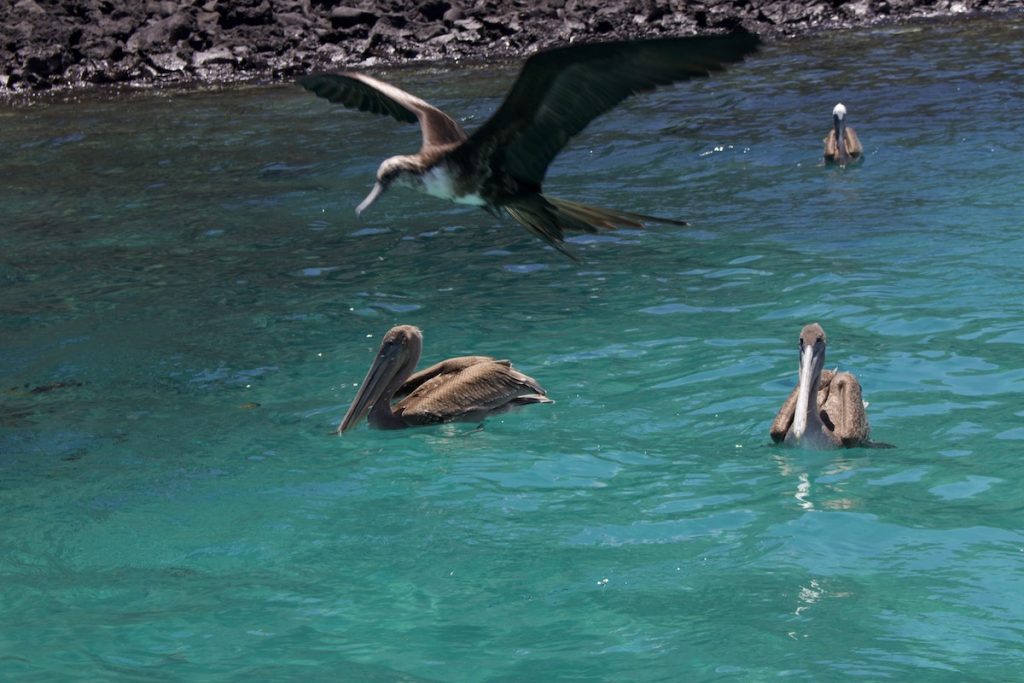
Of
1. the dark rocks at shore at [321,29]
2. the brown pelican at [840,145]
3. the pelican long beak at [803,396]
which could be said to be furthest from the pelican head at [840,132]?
the dark rocks at shore at [321,29]

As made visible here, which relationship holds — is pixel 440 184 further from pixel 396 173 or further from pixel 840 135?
pixel 840 135

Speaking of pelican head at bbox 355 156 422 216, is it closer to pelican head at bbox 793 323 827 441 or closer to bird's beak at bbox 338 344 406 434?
bird's beak at bbox 338 344 406 434

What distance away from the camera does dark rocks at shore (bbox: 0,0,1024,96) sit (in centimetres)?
2468

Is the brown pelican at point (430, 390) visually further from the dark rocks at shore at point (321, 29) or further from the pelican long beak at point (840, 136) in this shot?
the dark rocks at shore at point (321, 29)

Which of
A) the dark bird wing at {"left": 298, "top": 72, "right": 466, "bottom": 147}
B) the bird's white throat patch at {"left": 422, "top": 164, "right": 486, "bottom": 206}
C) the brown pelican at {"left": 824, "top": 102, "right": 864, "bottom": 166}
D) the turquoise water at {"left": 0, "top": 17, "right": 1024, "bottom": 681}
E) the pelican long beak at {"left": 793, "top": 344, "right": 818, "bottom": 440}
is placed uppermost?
the dark bird wing at {"left": 298, "top": 72, "right": 466, "bottom": 147}

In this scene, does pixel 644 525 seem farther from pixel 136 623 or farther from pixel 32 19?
pixel 32 19

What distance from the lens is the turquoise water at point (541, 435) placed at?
19.8 ft

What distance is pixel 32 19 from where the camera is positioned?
1044 inches

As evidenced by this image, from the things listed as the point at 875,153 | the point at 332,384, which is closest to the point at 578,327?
the point at 332,384

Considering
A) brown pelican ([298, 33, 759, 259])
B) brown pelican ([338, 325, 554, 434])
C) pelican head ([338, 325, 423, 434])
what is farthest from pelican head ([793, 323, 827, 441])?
pelican head ([338, 325, 423, 434])

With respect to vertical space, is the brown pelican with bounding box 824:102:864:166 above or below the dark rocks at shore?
below

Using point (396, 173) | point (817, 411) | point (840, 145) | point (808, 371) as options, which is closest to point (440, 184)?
point (396, 173)

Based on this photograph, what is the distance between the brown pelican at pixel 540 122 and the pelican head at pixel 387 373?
Answer: 0.84 meters

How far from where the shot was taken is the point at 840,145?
579 inches
